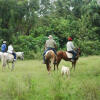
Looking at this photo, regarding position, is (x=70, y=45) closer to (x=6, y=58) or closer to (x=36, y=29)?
(x=6, y=58)

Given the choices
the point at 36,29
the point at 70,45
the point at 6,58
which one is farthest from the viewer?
the point at 36,29

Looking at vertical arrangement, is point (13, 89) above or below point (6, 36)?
below

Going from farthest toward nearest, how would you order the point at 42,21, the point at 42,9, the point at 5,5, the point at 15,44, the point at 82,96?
1. the point at 42,9
2. the point at 42,21
3. the point at 15,44
4. the point at 5,5
5. the point at 82,96

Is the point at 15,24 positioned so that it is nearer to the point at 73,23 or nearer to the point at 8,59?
the point at 73,23

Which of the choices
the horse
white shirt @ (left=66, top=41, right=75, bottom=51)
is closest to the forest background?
the horse

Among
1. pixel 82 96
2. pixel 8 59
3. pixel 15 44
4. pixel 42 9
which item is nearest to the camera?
pixel 82 96

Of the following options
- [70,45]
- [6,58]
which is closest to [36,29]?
[6,58]

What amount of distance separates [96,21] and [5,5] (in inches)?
419

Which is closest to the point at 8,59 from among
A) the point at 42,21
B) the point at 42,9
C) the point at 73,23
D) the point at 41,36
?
the point at 41,36

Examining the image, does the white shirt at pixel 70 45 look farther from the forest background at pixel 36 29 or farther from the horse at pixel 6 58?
the forest background at pixel 36 29

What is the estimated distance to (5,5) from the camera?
2492 centimetres

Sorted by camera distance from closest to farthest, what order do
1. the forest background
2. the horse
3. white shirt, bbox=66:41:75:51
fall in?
white shirt, bbox=66:41:75:51
the horse
the forest background

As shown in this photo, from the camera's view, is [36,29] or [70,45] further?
[36,29]

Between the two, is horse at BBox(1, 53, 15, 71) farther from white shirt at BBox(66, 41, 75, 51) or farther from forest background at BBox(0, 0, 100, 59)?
forest background at BBox(0, 0, 100, 59)
